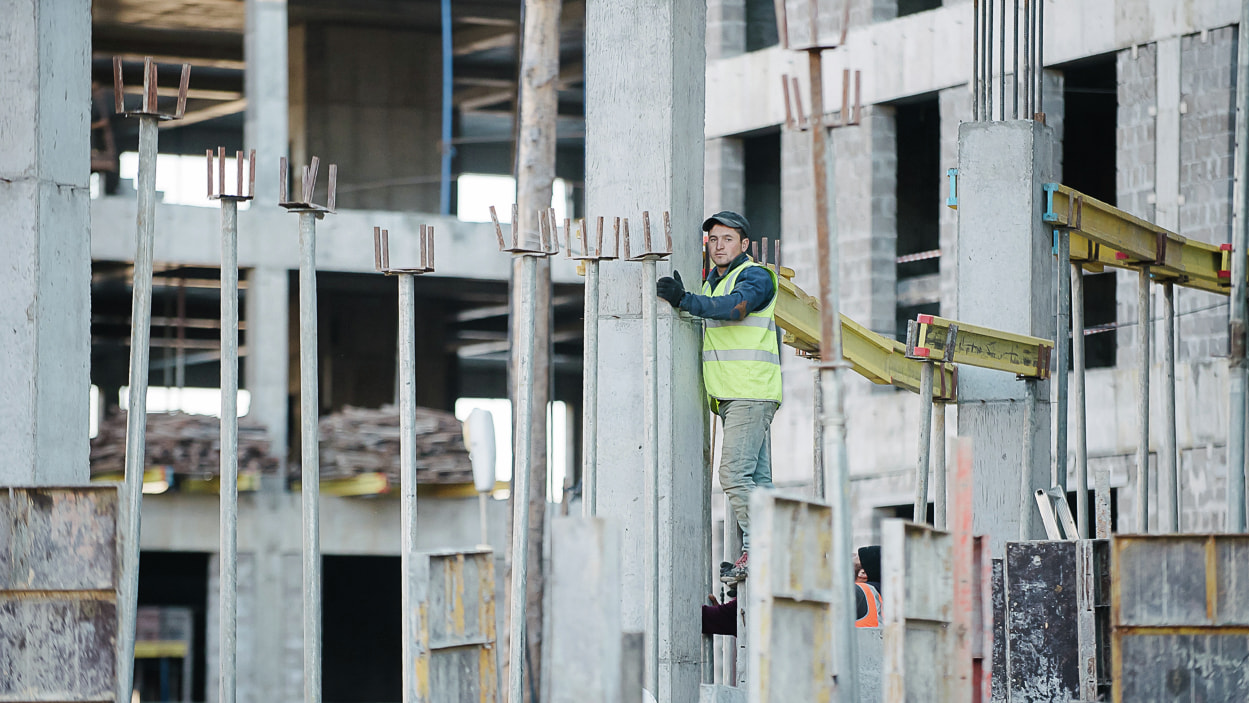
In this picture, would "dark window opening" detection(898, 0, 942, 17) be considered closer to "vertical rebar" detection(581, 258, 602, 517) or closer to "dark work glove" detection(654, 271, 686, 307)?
"vertical rebar" detection(581, 258, 602, 517)

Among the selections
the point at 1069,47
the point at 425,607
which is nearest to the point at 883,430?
the point at 1069,47

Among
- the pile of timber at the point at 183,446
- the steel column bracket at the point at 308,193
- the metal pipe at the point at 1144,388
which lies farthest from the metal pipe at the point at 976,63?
the pile of timber at the point at 183,446

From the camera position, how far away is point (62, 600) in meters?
6.70

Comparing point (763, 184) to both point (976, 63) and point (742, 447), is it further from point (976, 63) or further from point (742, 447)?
point (742, 447)

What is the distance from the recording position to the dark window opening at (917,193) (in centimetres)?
2509

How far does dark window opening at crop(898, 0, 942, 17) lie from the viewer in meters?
25.0

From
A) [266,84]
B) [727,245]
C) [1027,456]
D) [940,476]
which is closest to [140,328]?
[727,245]

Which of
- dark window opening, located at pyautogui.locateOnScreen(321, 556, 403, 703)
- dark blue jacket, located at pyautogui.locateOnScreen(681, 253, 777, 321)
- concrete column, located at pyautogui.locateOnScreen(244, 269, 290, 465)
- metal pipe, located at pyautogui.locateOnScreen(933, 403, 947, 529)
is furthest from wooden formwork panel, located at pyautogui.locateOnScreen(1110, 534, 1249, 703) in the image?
dark window opening, located at pyautogui.locateOnScreen(321, 556, 403, 703)

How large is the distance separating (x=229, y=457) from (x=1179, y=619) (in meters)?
4.04

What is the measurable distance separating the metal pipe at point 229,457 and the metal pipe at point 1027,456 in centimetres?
572

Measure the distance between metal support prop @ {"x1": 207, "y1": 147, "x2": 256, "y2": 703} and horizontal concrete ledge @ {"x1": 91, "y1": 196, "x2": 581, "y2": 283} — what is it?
15766 mm

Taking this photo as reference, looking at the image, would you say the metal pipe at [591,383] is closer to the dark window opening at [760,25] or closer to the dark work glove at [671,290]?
the dark work glove at [671,290]

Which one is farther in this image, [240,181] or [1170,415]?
[1170,415]

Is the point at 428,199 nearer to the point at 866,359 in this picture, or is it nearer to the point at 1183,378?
the point at 1183,378
